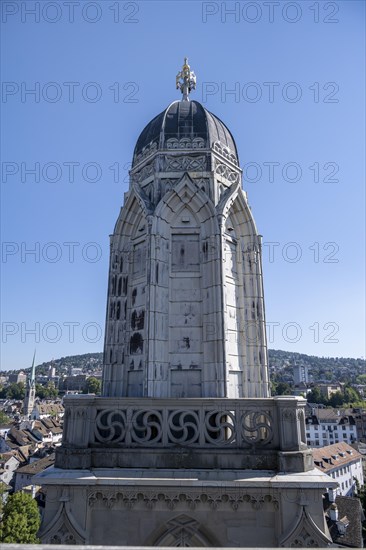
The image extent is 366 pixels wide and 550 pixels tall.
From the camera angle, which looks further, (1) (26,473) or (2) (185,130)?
(1) (26,473)

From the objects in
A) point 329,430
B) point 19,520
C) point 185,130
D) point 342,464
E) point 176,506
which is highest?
point 185,130

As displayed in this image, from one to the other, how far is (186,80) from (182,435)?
450 inches

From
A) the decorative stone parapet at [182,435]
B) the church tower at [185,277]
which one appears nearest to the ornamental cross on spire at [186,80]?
the church tower at [185,277]

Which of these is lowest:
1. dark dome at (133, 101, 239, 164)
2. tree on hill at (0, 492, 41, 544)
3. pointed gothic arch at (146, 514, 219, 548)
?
tree on hill at (0, 492, 41, 544)

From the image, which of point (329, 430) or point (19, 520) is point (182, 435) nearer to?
point (19, 520)

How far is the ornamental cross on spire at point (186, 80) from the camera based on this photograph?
42.3 feet

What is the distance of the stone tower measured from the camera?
21.1 ft

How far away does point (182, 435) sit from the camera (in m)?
7.12

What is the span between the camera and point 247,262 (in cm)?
1045

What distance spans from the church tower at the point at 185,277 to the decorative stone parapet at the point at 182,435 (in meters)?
1.44

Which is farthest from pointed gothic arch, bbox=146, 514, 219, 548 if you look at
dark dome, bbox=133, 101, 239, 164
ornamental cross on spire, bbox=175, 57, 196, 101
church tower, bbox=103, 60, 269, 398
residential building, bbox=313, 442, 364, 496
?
residential building, bbox=313, 442, 364, 496

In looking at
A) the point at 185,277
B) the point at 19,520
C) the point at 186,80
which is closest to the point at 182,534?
the point at 185,277

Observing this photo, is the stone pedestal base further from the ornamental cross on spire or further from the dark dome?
the ornamental cross on spire

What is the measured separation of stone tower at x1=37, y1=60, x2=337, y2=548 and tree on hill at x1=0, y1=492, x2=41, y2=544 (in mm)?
33674
